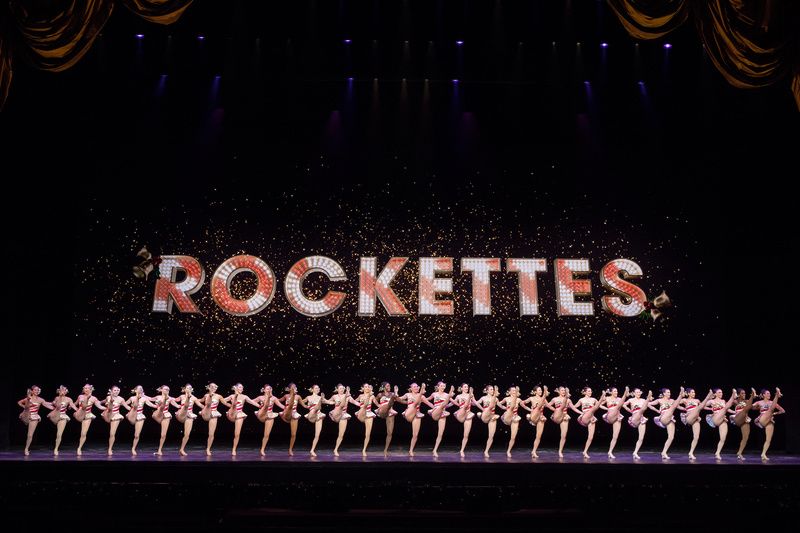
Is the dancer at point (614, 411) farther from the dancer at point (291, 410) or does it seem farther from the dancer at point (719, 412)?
the dancer at point (291, 410)

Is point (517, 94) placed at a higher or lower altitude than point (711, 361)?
higher

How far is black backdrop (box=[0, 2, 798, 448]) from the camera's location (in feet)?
38.7

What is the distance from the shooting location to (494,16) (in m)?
10.5

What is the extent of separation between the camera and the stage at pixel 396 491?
13.5ft

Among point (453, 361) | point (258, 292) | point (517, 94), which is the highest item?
point (517, 94)

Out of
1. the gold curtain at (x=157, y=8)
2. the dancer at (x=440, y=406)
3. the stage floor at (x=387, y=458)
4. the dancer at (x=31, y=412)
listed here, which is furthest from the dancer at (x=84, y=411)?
the gold curtain at (x=157, y=8)

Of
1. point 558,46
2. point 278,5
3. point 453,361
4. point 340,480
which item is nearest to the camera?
point 340,480

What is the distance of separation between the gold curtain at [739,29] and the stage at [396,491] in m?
5.52

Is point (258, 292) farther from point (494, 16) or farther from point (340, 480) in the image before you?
point (494, 16)

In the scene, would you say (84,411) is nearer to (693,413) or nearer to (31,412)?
(31,412)

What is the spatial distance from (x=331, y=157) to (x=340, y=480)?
623cm

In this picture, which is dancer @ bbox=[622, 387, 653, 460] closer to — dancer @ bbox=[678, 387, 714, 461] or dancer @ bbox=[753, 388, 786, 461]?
dancer @ bbox=[678, 387, 714, 461]

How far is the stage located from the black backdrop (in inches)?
78.4

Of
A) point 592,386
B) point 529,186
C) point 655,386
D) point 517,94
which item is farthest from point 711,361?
point 517,94
